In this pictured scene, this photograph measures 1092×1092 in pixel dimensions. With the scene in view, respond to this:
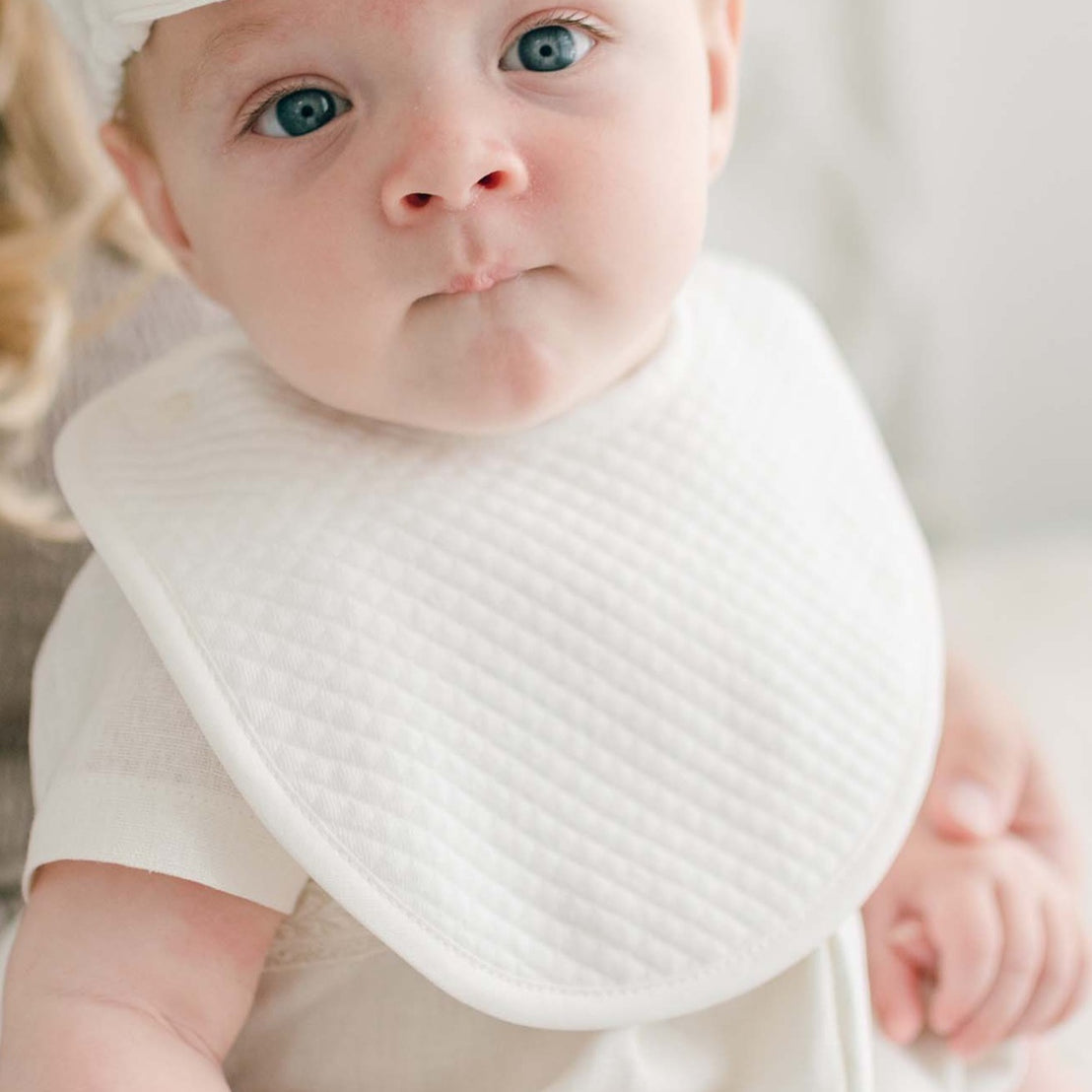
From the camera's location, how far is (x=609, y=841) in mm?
741

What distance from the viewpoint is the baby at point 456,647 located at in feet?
2.18

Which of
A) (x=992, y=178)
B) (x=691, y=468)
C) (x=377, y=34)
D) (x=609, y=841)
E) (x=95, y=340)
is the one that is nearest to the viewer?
(x=377, y=34)

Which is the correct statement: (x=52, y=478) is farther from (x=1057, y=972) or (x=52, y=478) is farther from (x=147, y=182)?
(x=1057, y=972)

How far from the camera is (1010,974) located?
33.4 inches

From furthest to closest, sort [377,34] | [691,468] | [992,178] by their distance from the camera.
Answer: [992,178]
[691,468]
[377,34]

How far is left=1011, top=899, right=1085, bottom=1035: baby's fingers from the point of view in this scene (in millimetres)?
862

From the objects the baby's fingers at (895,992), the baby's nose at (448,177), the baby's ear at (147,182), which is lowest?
the baby's fingers at (895,992)

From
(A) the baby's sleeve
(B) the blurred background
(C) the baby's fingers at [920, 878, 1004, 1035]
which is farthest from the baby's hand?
(B) the blurred background

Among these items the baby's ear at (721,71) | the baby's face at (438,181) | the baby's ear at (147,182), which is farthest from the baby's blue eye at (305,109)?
the baby's ear at (721,71)

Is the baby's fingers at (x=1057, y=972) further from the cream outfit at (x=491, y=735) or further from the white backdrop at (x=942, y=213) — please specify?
the white backdrop at (x=942, y=213)

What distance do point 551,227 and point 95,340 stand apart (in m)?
0.46

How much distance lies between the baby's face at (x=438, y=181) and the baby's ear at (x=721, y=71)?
0.18 feet

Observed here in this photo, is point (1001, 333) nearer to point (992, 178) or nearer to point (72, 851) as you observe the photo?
point (992, 178)

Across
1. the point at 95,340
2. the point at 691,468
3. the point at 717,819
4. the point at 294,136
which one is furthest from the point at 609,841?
the point at 95,340
